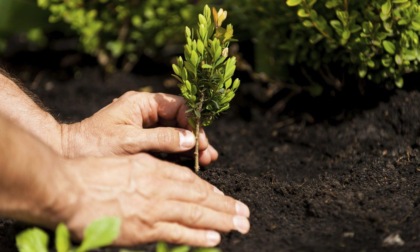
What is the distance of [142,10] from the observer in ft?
14.0

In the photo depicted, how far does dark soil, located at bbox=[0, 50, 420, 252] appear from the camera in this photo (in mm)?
2402

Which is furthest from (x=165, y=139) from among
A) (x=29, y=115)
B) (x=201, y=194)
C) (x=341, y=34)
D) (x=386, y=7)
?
(x=386, y=7)

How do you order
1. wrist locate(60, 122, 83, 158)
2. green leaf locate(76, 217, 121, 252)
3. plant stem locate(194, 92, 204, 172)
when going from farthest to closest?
1. wrist locate(60, 122, 83, 158)
2. plant stem locate(194, 92, 204, 172)
3. green leaf locate(76, 217, 121, 252)

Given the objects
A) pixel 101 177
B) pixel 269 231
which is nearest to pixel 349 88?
pixel 269 231

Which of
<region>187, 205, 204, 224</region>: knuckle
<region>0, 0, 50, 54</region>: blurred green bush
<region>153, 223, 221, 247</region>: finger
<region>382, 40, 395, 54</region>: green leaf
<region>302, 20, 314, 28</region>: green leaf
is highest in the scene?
<region>302, 20, 314, 28</region>: green leaf

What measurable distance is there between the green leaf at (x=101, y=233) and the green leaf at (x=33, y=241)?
0.55ft

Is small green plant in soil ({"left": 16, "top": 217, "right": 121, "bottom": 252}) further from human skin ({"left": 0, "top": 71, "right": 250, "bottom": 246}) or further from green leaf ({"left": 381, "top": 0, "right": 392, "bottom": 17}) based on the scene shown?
green leaf ({"left": 381, "top": 0, "right": 392, "bottom": 17})

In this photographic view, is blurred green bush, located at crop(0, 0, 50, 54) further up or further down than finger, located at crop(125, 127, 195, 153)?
further down

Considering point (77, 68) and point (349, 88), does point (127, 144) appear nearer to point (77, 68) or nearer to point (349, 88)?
point (349, 88)

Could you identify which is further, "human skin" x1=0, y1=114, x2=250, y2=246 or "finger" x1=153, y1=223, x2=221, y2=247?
"finger" x1=153, y1=223, x2=221, y2=247

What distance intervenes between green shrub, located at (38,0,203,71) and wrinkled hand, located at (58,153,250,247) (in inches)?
76.0

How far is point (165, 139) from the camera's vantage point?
8.95ft

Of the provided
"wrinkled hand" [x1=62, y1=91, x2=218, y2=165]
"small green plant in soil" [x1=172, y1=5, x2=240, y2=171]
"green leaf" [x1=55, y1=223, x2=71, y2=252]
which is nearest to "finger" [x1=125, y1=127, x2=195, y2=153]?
"wrinkled hand" [x1=62, y1=91, x2=218, y2=165]

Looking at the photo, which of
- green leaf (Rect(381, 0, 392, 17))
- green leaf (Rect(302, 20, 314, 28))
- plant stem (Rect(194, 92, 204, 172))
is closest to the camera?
plant stem (Rect(194, 92, 204, 172))
